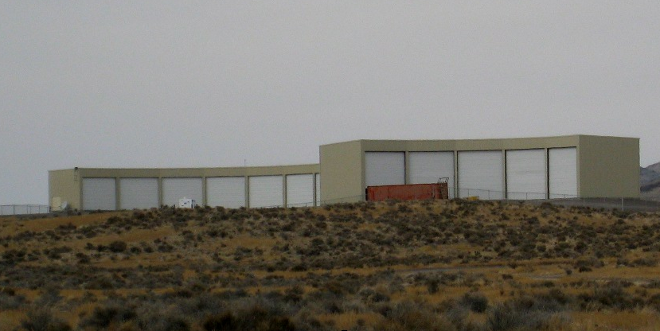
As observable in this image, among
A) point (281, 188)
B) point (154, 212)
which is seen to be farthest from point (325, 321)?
point (281, 188)

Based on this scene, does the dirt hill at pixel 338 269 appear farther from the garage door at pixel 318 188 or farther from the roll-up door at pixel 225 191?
the roll-up door at pixel 225 191

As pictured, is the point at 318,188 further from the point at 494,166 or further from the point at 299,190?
the point at 494,166

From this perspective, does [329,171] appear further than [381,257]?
Yes

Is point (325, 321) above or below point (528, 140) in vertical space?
below

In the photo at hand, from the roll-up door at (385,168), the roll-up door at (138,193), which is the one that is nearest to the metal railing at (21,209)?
the roll-up door at (138,193)

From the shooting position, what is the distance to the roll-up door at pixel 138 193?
4119 inches

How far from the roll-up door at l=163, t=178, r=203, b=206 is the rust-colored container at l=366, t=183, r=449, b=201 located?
2928cm

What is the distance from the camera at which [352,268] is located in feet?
167

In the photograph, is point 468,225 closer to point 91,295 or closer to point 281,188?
point 281,188

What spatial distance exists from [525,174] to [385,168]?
41.5 ft

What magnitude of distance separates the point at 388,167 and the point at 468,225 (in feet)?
50.9

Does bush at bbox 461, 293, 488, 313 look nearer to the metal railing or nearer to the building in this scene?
the building

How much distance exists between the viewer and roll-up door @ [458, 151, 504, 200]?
8569cm

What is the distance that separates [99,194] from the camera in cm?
10312
